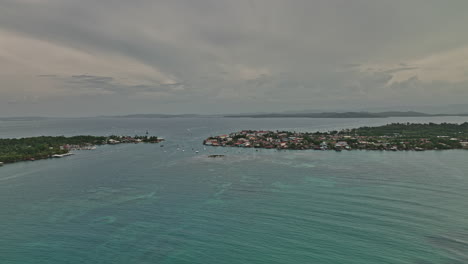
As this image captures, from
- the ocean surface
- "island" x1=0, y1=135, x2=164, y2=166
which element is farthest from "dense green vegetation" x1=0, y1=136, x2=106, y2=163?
the ocean surface

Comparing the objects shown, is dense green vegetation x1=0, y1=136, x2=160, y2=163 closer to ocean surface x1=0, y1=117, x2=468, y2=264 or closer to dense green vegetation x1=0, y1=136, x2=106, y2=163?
dense green vegetation x1=0, y1=136, x2=106, y2=163

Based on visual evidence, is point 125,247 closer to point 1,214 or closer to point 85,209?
point 85,209

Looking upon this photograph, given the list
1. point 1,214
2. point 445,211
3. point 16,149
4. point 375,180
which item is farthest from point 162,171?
point 16,149

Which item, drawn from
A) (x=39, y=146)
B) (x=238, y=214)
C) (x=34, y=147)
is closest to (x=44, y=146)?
(x=39, y=146)

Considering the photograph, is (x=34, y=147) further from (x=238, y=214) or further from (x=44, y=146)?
(x=238, y=214)

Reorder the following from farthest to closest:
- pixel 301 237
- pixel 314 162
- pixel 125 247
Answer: pixel 314 162 → pixel 301 237 → pixel 125 247

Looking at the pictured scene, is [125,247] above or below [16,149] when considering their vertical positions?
below

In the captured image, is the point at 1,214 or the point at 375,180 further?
the point at 375,180
